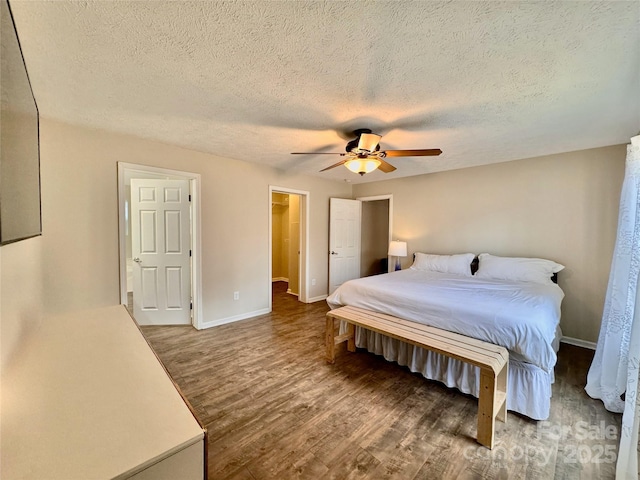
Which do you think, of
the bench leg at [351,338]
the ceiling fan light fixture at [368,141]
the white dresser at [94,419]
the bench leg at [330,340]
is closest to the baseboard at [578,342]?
the bench leg at [351,338]

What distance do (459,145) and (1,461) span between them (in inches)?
144

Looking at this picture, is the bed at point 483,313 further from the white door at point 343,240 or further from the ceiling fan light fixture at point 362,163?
the white door at point 343,240

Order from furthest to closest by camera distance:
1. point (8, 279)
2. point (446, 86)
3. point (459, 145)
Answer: point (459, 145) < point (446, 86) < point (8, 279)

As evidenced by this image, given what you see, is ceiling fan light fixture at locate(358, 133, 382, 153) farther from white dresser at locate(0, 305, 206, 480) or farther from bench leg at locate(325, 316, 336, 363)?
white dresser at locate(0, 305, 206, 480)

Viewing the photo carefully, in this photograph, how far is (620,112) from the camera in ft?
6.77

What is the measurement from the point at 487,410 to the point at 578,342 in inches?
101

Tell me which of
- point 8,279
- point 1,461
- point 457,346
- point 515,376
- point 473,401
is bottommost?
point 473,401

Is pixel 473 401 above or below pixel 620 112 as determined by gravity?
below

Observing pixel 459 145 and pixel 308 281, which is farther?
pixel 308 281

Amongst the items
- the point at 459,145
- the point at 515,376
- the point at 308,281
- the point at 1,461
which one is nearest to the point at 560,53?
the point at 459,145

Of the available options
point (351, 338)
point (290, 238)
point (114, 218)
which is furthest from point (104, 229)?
point (290, 238)

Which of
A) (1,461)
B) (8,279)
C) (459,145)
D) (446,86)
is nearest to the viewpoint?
(1,461)

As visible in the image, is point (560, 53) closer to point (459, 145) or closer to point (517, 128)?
point (517, 128)

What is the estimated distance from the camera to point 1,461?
0.60 meters
